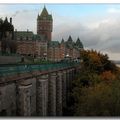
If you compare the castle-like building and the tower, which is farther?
the tower

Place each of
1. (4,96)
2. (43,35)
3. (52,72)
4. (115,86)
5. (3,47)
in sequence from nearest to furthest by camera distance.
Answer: (4,96)
(115,86)
(52,72)
(3,47)
(43,35)

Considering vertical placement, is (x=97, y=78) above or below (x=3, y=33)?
below

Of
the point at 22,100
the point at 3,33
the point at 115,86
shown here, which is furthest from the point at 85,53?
the point at 22,100

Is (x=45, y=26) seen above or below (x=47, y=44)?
above

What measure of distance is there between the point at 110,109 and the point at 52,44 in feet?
285

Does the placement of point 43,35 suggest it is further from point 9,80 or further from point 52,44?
point 9,80

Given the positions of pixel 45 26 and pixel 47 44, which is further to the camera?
pixel 45 26

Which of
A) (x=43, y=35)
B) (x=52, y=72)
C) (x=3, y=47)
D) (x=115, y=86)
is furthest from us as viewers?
(x=43, y=35)

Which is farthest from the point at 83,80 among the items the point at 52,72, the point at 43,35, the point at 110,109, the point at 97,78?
the point at 43,35

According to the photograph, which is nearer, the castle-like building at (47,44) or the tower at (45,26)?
the castle-like building at (47,44)

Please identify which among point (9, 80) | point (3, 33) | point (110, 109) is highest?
point (3, 33)

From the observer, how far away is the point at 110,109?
16062 mm

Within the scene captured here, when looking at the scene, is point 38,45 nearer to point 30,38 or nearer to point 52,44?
point 30,38

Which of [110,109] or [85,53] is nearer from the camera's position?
[110,109]
